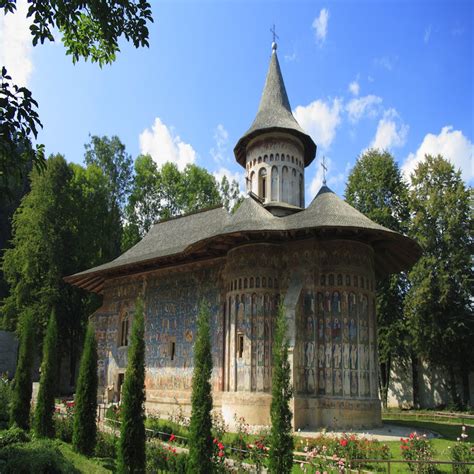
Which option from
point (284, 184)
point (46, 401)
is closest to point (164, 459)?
point (46, 401)

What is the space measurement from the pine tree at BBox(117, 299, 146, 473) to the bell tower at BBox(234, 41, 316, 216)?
9.97 metres

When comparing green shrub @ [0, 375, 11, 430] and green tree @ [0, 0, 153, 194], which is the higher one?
green tree @ [0, 0, 153, 194]

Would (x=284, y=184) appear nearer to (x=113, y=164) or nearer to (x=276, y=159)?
(x=276, y=159)

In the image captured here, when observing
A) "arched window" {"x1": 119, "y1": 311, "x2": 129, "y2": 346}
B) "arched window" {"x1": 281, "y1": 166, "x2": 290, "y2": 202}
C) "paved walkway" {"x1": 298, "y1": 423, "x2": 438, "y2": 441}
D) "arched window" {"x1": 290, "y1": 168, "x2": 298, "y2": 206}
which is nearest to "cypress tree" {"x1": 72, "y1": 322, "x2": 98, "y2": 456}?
"paved walkway" {"x1": 298, "y1": 423, "x2": 438, "y2": 441}

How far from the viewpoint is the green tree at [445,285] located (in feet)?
82.7

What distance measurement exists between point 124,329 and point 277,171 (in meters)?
9.05

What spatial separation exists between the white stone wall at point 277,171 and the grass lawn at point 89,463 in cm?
1121

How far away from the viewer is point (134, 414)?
34.6ft

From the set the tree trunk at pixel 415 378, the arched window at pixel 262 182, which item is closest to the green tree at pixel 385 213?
the tree trunk at pixel 415 378

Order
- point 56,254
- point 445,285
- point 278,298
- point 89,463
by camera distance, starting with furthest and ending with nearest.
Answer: point 56,254 → point 445,285 → point 278,298 → point 89,463

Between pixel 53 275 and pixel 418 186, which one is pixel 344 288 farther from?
pixel 53 275

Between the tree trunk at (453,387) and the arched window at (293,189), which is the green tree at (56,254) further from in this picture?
the tree trunk at (453,387)

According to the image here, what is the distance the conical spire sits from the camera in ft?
67.0

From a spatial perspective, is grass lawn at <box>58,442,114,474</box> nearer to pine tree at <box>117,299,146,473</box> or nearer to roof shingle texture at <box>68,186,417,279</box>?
pine tree at <box>117,299,146,473</box>
